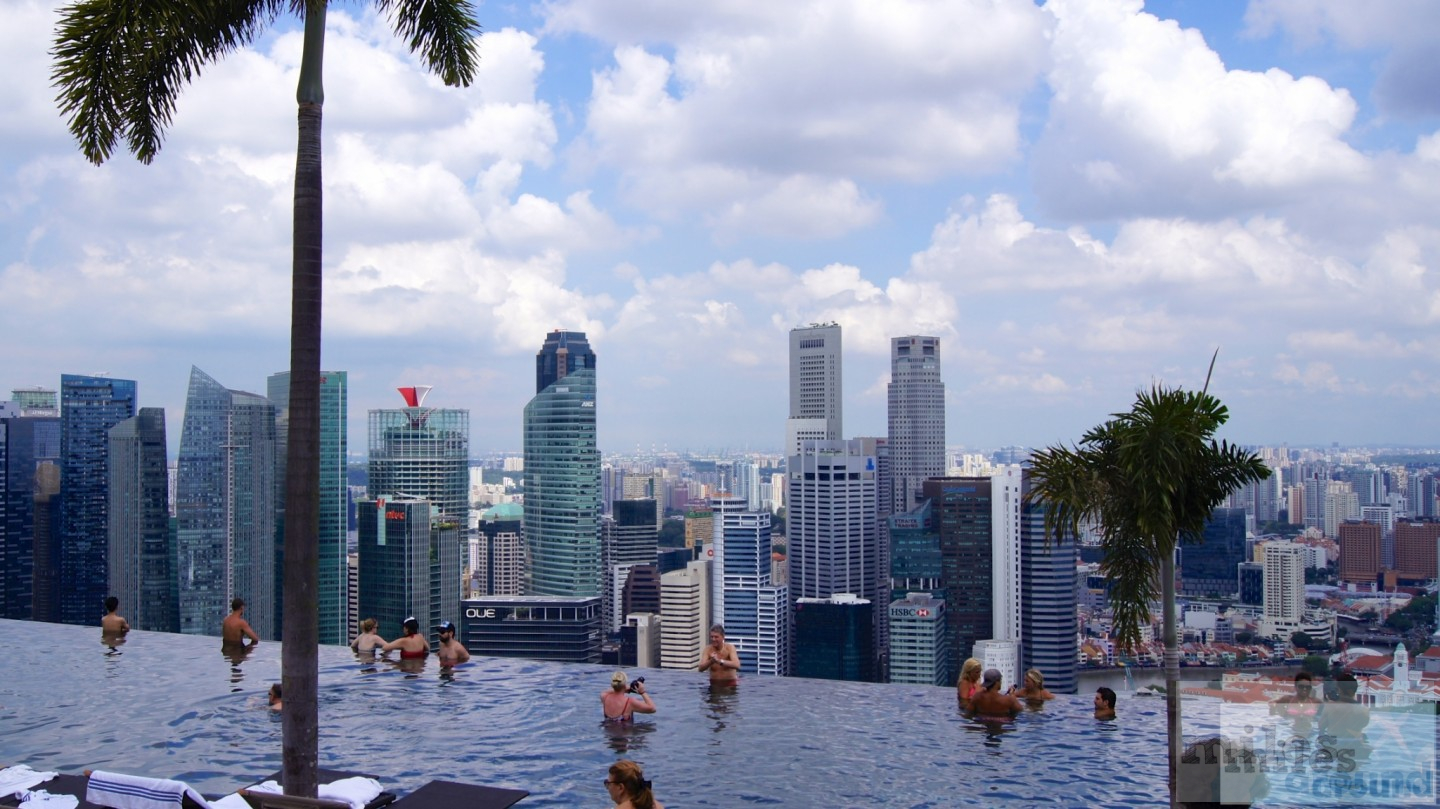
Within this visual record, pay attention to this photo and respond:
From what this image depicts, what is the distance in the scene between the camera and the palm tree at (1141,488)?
866 centimetres

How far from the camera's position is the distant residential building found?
54.2 m

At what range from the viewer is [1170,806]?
9945mm

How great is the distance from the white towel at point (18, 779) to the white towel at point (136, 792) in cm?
133

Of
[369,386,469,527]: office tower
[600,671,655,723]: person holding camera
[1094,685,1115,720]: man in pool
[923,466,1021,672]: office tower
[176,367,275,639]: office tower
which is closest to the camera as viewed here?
[600,671,655,723]: person holding camera

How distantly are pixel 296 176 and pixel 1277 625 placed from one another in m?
48.5

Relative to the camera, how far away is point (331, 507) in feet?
301

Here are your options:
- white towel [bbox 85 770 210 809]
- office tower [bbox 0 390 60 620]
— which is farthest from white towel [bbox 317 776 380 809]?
office tower [bbox 0 390 60 620]

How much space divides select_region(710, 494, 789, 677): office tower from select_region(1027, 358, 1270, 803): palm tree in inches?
2684

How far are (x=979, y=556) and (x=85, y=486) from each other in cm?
6349

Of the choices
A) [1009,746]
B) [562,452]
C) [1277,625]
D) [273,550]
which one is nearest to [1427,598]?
[1277,625]

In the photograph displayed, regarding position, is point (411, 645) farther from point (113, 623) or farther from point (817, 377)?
point (817, 377)

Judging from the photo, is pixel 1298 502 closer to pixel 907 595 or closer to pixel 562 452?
pixel 907 595

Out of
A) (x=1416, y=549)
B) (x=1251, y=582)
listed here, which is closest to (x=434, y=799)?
(x=1251, y=582)

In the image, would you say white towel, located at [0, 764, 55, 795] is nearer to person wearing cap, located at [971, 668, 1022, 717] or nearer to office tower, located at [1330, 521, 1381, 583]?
person wearing cap, located at [971, 668, 1022, 717]
